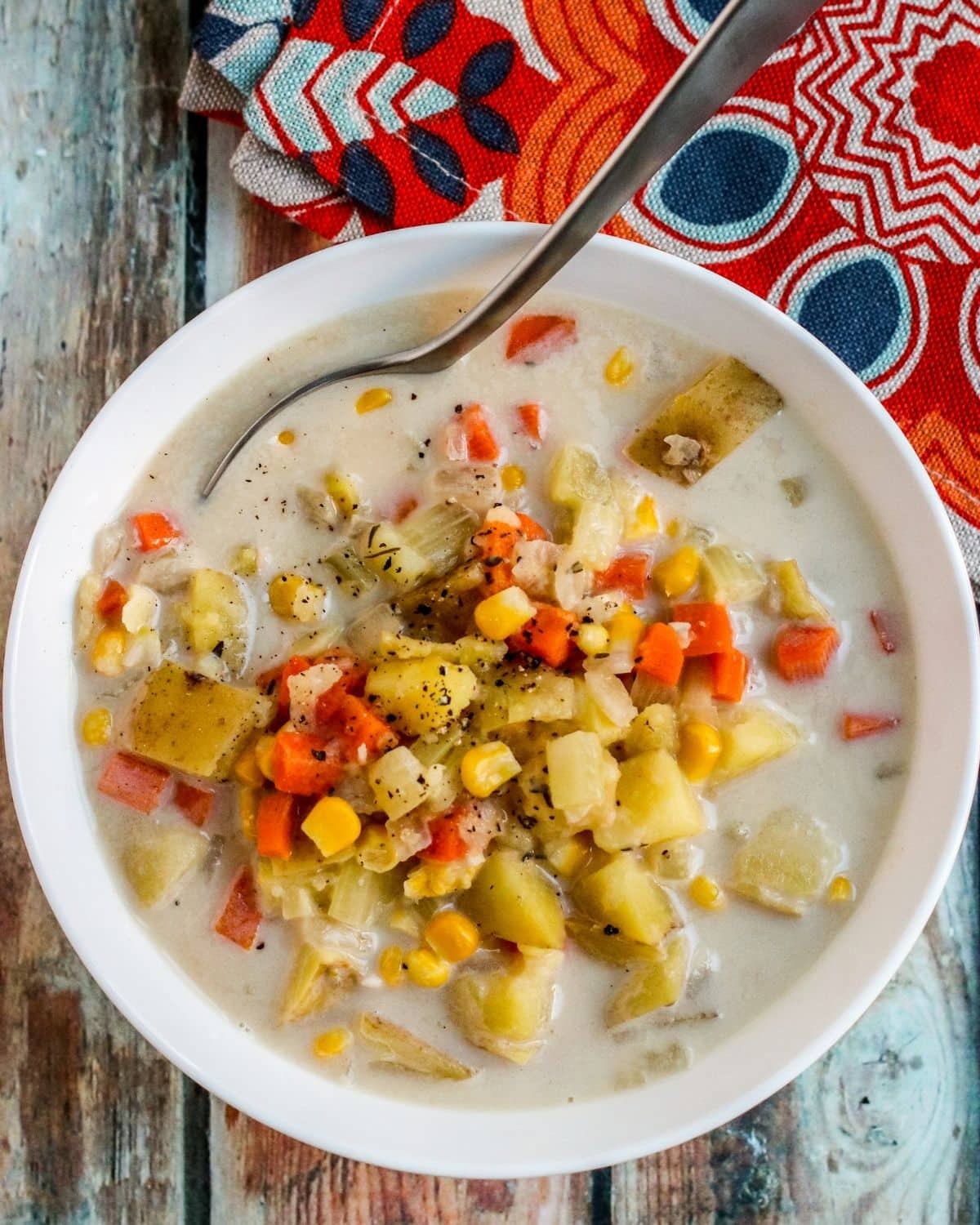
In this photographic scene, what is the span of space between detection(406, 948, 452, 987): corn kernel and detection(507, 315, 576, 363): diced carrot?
1.39 metres

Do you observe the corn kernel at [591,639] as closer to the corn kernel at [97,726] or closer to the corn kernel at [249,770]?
the corn kernel at [249,770]

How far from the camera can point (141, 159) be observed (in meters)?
3.10

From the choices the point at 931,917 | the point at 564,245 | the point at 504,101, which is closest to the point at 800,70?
the point at 504,101

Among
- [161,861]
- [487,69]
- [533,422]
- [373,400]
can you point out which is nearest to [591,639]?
[533,422]

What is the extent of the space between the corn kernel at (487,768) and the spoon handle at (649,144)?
3.01 ft

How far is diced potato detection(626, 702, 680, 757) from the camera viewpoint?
8.46ft

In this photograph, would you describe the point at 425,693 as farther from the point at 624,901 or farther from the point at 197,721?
the point at 624,901

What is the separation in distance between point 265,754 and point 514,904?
638mm

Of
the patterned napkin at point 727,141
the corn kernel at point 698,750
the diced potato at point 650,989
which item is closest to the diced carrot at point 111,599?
the patterned napkin at point 727,141

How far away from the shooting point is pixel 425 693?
2.51 meters

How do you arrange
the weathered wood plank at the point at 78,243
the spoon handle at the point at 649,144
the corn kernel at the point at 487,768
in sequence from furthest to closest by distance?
1. the weathered wood plank at the point at 78,243
2. the corn kernel at the point at 487,768
3. the spoon handle at the point at 649,144

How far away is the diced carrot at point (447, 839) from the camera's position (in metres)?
2.54

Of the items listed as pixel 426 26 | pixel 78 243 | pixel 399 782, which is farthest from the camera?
pixel 78 243

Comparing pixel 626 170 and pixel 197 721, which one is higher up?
pixel 626 170
